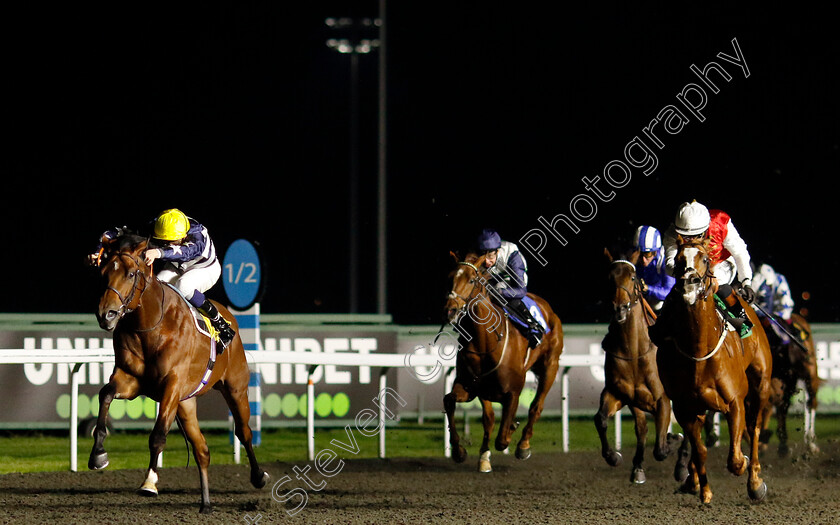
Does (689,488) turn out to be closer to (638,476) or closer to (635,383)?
(638,476)

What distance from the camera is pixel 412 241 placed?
24.0m

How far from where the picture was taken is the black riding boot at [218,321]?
22.9ft

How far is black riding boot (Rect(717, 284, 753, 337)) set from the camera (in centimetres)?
673

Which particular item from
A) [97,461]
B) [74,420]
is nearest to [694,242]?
[97,461]

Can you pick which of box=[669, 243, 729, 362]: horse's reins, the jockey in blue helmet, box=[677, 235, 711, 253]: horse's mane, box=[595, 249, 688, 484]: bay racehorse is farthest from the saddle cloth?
box=[677, 235, 711, 253]: horse's mane

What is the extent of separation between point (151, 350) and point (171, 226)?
0.84 metres

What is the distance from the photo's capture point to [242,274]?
9.13 meters

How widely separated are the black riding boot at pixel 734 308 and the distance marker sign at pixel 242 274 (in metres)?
3.81

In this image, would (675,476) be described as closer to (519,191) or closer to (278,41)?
(519,191)

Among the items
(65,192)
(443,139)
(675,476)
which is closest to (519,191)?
(443,139)

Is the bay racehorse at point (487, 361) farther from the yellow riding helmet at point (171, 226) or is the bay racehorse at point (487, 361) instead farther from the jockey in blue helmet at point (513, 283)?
the yellow riding helmet at point (171, 226)

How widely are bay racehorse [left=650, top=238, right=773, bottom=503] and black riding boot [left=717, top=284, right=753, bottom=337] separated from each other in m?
0.08

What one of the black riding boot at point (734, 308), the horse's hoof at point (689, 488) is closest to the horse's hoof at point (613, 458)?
the horse's hoof at point (689, 488)

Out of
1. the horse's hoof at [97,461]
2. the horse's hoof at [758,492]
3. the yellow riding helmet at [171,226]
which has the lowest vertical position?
the horse's hoof at [758,492]
